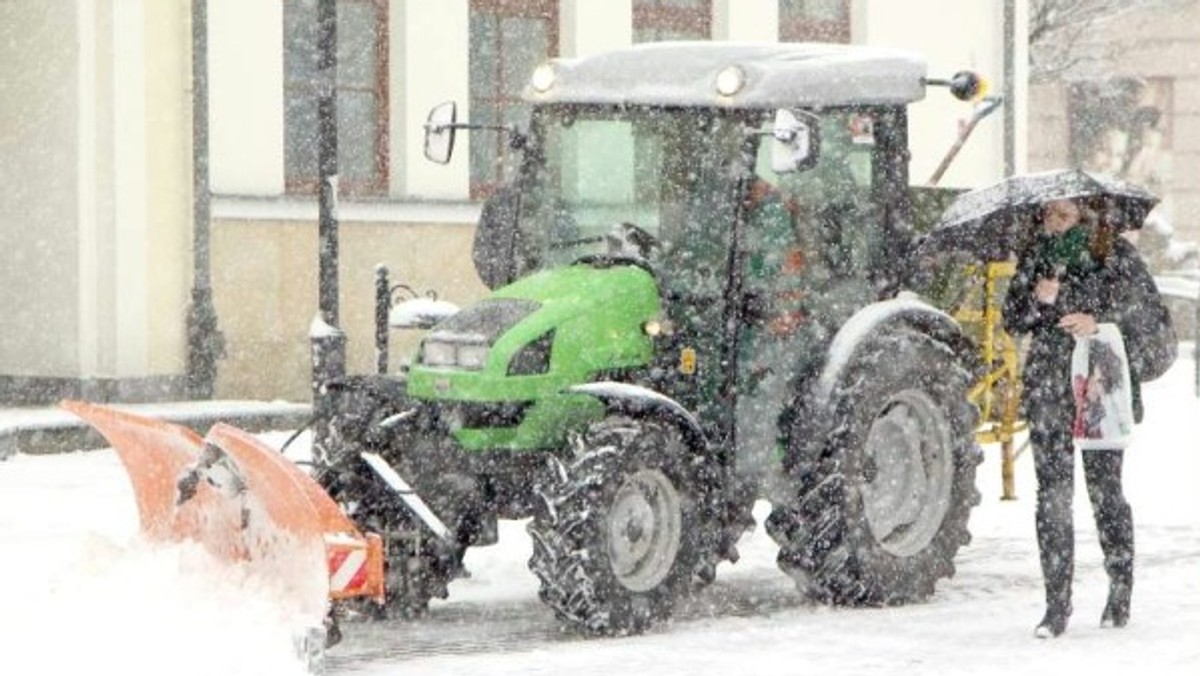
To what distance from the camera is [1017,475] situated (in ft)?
64.5

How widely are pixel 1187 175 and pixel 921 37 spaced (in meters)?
17.8

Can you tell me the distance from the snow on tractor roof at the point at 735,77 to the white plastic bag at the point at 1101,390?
5.80 ft

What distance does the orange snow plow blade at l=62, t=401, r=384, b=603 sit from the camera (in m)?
11.1

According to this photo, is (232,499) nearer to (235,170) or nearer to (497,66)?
(235,170)

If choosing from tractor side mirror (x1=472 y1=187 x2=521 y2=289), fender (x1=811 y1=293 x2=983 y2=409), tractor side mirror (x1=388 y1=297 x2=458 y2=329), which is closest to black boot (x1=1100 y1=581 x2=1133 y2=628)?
fender (x1=811 y1=293 x2=983 y2=409)

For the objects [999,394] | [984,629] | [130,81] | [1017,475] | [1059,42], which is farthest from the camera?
[1059,42]

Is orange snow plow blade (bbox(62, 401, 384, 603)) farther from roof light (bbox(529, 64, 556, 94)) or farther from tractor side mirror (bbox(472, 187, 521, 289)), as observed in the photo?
roof light (bbox(529, 64, 556, 94))

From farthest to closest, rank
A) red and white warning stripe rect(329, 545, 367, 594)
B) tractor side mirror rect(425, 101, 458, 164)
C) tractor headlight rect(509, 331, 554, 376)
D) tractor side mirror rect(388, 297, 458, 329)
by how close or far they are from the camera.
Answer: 1. tractor side mirror rect(388, 297, 458, 329)
2. tractor side mirror rect(425, 101, 458, 164)
3. tractor headlight rect(509, 331, 554, 376)
4. red and white warning stripe rect(329, 545, 367, 594)

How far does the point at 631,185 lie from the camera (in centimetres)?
1328

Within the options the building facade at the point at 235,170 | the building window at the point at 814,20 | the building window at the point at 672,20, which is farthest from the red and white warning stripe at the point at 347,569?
the building window at the point at 814,20

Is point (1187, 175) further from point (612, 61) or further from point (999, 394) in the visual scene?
point (612, 61)

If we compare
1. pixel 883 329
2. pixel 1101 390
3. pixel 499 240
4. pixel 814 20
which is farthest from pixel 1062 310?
pixel 814 20

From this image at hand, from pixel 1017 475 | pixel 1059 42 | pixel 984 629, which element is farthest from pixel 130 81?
pixel 1059 42

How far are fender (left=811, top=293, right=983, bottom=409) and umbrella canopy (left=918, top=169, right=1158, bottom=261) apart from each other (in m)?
0.39
